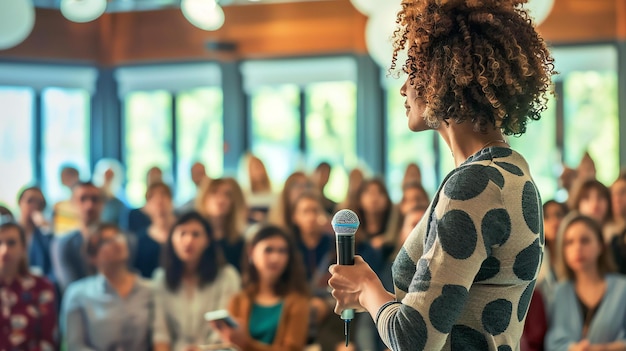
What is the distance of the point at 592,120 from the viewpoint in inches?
392

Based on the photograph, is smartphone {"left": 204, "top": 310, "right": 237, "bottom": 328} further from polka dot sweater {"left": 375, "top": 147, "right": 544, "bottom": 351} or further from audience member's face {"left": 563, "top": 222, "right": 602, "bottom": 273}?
polka dot sweater {"left": 375, "top": 147, "right": 544, "bottom": 351}

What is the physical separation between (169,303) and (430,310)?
131 inches

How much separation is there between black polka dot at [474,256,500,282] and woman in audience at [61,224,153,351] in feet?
11.0

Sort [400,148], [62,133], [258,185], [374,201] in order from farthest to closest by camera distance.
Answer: [62,133], [400,148], [258,185], [374,201]

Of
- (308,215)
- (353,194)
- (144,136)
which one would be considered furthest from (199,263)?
(144,136)

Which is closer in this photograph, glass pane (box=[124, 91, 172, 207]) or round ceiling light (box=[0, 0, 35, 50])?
round ceiling light (box=[0, 0, 35, 50])

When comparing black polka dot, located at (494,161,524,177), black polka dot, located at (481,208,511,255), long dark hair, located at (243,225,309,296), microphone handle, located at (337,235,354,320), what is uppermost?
black polka dot, located at (494,161,524,177)

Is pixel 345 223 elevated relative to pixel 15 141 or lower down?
lower down

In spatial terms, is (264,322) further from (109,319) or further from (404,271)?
(404,271)

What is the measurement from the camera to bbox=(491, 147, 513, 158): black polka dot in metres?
1.44

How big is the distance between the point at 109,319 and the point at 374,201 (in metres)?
1.70

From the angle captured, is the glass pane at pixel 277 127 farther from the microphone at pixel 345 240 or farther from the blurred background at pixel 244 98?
the microphone at pixel 345 240

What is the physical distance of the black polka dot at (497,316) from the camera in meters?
1.42

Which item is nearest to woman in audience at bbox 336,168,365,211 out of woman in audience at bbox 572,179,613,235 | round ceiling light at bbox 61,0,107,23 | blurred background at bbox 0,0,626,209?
woman in audience at bbox 572,179,613,235
